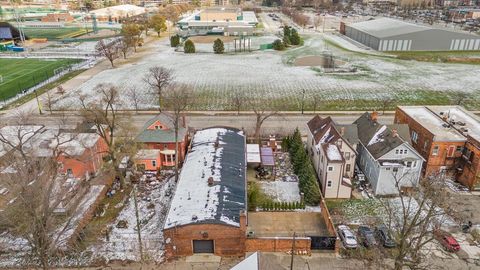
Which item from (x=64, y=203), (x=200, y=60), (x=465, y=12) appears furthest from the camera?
(x=465, y=12)

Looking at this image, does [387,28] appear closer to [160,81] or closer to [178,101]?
[160,81]

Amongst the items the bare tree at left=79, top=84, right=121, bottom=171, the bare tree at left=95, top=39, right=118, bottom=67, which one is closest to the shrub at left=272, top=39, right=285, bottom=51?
the bare tree at left=95, top=39, right=118, bottom=67

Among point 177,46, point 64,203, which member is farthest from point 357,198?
point 177,46

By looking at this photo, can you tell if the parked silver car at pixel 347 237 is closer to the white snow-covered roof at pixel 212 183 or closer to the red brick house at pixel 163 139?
the white snow-covered roof at pixel 212 183

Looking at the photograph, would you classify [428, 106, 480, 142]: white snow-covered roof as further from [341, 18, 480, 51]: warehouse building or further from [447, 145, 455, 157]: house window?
[341, 18, 480, 51]: warehouse building

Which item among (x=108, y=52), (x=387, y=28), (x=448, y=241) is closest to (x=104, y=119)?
(x=448, y=241)

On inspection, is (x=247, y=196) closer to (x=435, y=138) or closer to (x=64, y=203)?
(x=64, y=203)
